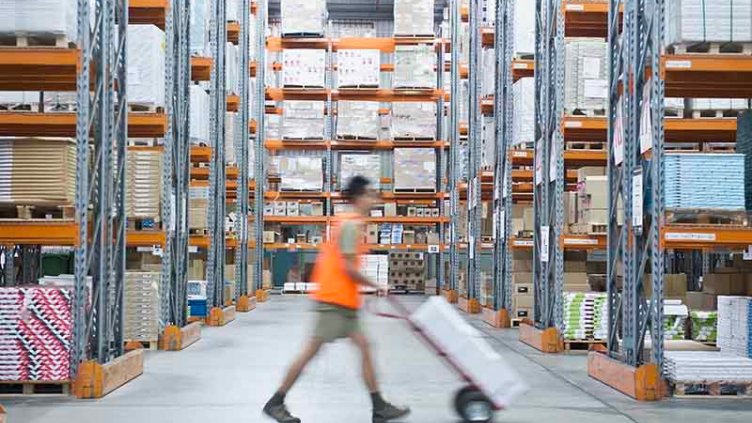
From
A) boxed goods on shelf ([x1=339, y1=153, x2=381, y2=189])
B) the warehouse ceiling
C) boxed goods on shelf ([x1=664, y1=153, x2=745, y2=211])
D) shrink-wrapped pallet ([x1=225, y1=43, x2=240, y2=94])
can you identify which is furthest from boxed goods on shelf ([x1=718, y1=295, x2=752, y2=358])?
the warehouse ceiling

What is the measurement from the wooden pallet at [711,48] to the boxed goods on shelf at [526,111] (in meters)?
4.66

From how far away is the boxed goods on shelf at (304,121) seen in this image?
2175cm

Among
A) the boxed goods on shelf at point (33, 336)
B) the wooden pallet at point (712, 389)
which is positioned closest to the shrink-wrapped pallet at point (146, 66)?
the boxed goods on shelf at point (33, 336)

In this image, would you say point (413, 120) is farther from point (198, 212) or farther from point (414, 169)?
point (198, 212)

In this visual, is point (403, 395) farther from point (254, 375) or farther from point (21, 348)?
point (21, 348)

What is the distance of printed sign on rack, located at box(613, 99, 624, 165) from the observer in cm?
792

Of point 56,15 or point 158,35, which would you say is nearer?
point 56,15

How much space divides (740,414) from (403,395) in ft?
8.19

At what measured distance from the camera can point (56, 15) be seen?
7410 mm

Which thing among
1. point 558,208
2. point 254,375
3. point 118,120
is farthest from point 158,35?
point 558,208

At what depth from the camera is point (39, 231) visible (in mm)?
7277

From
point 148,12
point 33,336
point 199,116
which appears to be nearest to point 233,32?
Result: point 199,116

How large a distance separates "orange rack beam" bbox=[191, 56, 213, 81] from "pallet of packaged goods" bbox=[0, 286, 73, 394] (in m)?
6.04

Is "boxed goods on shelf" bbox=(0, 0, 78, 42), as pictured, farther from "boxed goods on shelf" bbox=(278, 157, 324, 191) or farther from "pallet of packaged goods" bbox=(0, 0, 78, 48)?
"boxed goods on shelf" bbox=(278, 157, 324, 191)
